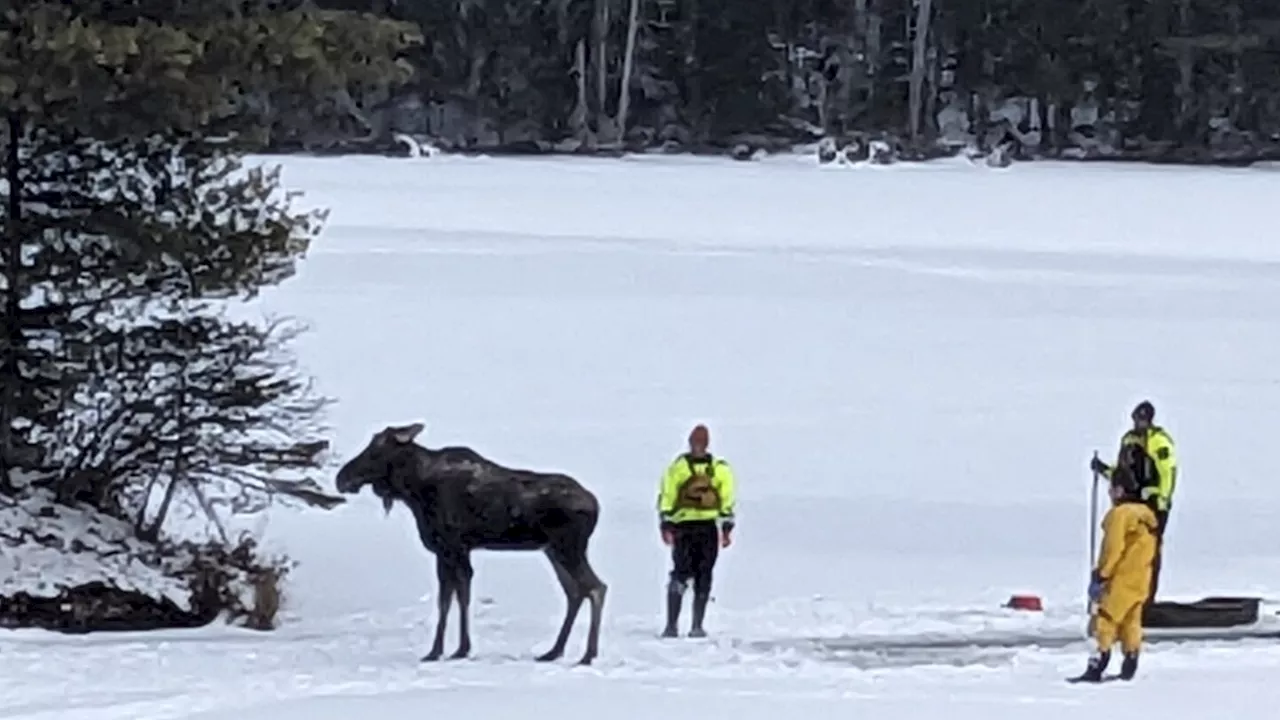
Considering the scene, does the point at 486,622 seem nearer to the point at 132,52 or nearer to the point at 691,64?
the point at 132,52

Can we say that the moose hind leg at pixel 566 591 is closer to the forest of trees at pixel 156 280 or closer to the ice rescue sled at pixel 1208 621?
the forest of trees at pixel 156 280

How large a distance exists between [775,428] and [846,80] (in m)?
52.1

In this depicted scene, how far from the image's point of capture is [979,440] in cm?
2833

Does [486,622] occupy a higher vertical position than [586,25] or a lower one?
lower

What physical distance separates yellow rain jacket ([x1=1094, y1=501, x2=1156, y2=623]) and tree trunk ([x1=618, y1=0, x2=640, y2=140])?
197 feet

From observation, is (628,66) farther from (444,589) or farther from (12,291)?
(444,589)

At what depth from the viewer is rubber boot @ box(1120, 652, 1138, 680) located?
1422 cm

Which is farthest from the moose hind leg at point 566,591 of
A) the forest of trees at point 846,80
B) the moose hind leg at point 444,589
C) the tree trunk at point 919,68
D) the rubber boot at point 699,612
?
the tree trunk at point 919,68

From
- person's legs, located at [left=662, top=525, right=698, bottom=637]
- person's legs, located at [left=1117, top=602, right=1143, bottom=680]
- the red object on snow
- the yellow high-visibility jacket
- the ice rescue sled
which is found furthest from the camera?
the red object on snow

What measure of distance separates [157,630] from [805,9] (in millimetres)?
64671

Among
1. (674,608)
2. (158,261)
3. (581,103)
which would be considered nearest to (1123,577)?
(674,608)

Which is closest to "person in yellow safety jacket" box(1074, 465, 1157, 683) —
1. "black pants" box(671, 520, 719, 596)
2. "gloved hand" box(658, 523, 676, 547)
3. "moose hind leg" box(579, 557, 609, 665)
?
"moose hind leg" box(579, 557, 609, 665)

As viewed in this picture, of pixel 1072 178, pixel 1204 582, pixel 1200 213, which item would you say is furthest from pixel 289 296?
pixel 1072 178

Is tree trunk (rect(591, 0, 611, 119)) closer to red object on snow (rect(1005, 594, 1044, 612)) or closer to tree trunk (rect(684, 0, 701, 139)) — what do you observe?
tree trunk (rect(684, 0, 701, 139))
